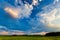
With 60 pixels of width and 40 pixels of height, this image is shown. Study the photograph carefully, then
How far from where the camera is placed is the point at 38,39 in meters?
10.0

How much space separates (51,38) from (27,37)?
1666 mm

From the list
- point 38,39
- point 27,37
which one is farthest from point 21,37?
point 38,39

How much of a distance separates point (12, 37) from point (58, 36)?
3236 millimetres

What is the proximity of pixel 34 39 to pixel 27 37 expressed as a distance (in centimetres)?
54

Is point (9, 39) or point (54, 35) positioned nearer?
point (9, 39)

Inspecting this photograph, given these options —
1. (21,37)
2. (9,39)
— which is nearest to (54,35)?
(21,37)

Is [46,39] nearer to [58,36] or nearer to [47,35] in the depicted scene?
[47,35]

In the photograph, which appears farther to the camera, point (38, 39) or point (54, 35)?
point (54, 35)

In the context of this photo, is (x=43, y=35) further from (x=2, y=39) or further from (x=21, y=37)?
(x=2, y=39)

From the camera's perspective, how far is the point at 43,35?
10477 millimetres

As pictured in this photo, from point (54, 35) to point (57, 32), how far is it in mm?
819

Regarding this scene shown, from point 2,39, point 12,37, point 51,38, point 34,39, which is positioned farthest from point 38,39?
point 2,39

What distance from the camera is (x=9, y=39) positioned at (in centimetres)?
1016

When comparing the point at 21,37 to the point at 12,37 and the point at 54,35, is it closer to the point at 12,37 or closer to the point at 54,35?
the point at 12,37
